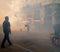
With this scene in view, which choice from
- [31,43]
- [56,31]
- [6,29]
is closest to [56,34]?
[56,31]

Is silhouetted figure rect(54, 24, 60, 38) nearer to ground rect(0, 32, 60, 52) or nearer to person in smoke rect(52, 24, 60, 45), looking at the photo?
person in smoke rect(52, 24, 60, 45)

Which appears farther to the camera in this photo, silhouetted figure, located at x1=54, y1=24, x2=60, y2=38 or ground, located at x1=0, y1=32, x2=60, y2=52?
silhouetted figure, located at x1=54, y1=24, x2=60, y2=38

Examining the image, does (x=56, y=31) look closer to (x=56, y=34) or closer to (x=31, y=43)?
(x=56, y=34)

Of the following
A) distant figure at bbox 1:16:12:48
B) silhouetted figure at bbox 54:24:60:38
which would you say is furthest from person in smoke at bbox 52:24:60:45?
distant figure at bbox 1:16:12:48

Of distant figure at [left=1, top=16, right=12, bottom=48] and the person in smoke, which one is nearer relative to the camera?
distant figure at [left=1, top=16, right=12, bottom=48]

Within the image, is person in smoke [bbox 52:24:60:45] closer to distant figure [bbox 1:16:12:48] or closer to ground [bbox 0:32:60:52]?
ground [bbox 0:32:60:52]

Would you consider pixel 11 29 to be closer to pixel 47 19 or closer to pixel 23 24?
pixel 23 24

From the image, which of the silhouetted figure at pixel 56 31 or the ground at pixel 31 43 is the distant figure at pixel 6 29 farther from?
the silhouetted figure at pixel 56 31

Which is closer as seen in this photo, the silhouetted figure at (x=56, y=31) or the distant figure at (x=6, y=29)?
the distant figure at (x=6, y=29)

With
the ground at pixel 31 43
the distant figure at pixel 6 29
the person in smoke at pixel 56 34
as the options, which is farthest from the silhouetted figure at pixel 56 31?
the distant figure at pixel 6 29

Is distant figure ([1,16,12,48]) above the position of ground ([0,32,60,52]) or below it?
above

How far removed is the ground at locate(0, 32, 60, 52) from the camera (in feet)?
14.9

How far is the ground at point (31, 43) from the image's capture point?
455 cm

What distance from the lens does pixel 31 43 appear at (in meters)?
4.63
